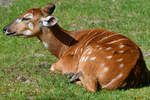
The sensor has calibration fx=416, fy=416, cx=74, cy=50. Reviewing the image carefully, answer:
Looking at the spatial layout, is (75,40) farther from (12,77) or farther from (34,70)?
(12,77)

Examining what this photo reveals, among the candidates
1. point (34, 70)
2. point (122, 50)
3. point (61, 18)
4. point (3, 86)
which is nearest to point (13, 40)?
point (61, 18)

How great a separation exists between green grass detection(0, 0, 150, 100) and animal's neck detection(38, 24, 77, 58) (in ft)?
1.44

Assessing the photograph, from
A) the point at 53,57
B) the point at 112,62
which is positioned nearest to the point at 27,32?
the point at 53,57

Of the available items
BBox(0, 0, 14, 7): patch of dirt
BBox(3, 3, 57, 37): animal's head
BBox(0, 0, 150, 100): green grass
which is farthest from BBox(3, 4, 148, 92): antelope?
BBox(0, 0, 14, 7): patch of dirt

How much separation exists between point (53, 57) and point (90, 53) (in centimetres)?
281

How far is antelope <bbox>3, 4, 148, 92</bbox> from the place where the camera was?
6.45 m

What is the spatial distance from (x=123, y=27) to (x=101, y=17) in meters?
1.10

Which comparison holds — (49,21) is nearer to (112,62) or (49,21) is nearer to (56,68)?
(56,68)


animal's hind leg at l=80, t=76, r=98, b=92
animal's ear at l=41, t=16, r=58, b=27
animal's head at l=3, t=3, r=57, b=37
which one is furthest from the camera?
animal's head at l=3, t=3, r=57, b=37

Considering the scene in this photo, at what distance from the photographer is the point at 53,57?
9.60 m

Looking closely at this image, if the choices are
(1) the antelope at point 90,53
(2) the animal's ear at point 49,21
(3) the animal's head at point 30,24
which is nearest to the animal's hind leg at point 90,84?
(1) the antelope at point 90,53

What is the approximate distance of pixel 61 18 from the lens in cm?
1290

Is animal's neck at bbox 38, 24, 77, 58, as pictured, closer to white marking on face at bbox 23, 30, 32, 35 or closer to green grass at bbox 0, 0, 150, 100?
white marking on face at bbox 23, 30, 32, 35

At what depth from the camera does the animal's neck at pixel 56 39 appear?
26.7 feet
